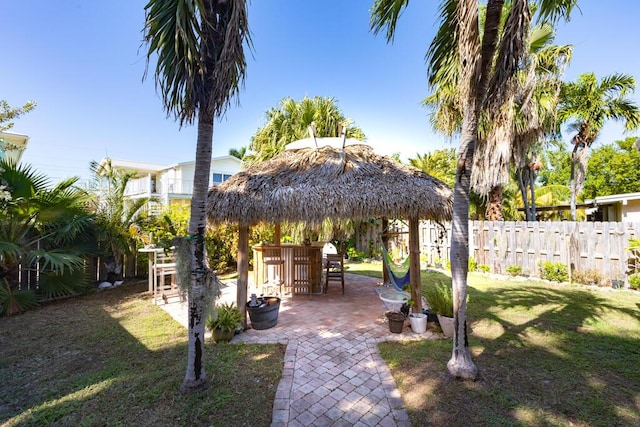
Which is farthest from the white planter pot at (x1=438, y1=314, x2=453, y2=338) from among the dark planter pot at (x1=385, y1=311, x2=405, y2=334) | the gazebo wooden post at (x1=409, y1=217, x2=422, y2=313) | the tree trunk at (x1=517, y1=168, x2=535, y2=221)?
the tree trunk at (x1=517, y1=168, x2=535, y2=221)

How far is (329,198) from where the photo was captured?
495 centimetres

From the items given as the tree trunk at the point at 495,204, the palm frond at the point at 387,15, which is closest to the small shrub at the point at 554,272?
the tree trunk at the point at 495,204

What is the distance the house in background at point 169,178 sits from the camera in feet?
53.3

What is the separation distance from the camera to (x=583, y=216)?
1667cm

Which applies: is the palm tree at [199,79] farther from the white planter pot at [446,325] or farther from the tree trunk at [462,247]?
the white planter pot at [446,325]

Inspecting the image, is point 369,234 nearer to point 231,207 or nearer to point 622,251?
point 622,251

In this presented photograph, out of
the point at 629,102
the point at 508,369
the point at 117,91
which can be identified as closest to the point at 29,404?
the point at 508,369

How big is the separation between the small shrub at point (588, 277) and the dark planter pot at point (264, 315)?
337 inches

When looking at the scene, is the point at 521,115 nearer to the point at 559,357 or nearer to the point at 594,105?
the point at 594,105

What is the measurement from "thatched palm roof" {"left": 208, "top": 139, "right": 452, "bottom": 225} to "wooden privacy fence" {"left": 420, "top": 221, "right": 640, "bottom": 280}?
1.67 meters

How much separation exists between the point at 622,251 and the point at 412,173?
6.45 meters

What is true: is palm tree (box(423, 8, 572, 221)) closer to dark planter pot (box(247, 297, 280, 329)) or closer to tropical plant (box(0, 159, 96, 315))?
dark planter pot (box(247, 297, 280, 329))

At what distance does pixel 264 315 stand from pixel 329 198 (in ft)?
7.82

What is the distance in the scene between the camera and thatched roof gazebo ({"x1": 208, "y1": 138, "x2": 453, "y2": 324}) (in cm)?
491
